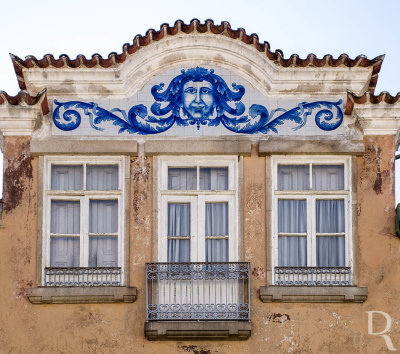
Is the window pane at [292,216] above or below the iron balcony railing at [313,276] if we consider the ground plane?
above

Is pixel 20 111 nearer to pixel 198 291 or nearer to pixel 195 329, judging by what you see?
pixel 198 291

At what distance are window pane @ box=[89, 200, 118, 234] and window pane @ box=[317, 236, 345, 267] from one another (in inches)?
127

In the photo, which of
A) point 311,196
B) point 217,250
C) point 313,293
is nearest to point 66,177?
point 217,250

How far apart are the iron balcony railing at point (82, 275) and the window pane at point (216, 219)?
5.22ft

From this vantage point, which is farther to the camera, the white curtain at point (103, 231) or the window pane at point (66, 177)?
the window pane at point (66, 177)

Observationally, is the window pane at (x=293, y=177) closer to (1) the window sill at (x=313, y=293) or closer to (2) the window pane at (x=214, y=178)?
(2) the window pane at (x=214, y=178)

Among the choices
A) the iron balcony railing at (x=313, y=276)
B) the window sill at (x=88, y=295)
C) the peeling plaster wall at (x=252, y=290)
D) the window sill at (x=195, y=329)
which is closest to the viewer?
the window sill at (x=195, y=329)

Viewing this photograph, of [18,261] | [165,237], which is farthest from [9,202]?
[165,237]

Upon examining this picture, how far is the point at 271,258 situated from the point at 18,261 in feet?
12.9

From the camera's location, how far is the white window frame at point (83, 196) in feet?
70.1

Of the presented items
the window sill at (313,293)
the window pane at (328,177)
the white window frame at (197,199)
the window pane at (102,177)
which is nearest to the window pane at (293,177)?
the window pane at (328,177)

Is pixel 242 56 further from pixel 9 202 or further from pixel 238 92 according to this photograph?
pixel 9 202

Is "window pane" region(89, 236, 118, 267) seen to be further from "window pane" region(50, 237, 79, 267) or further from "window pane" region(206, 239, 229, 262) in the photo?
"window pane" region(206, 239, 229, 262)

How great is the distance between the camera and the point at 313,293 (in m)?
20.9
